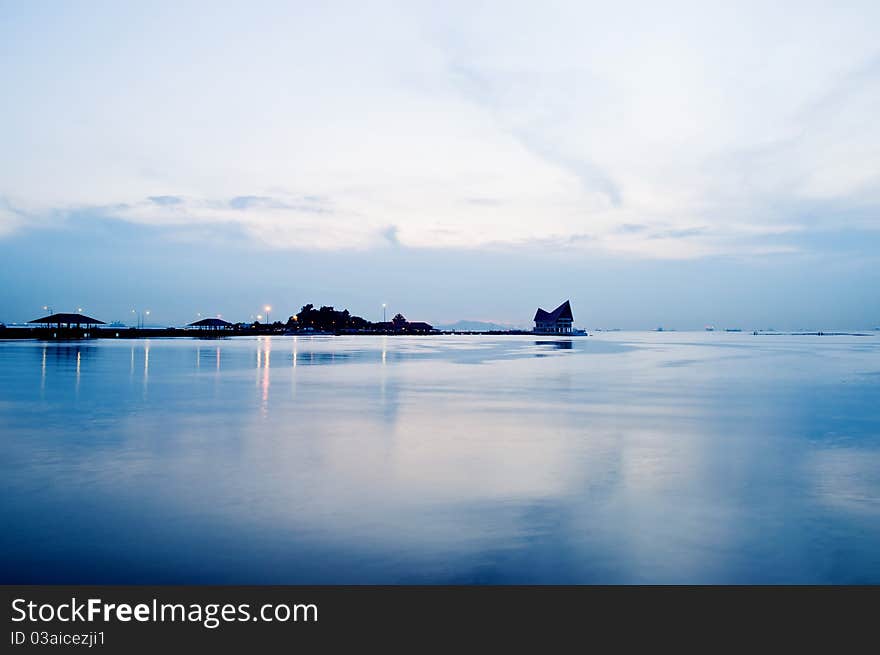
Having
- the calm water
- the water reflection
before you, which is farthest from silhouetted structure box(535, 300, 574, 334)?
the calm water

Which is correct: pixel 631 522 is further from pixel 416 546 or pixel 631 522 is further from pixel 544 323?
pixel 544 323

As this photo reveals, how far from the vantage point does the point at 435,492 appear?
27.0 ft

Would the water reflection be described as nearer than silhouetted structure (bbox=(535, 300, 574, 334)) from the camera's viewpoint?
Yes

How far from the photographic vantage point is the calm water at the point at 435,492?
5711 millimetres

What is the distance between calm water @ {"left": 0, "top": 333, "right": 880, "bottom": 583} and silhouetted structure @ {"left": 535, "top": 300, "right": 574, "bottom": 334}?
167 metres

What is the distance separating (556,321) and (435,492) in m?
182

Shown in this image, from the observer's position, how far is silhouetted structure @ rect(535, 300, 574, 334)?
7165 inches

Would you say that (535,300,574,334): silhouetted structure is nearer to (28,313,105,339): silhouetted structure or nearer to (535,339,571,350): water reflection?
(535,339,571,350): water reflection

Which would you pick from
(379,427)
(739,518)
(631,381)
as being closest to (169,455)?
(379,427)

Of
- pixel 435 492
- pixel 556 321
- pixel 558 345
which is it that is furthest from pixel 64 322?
pixel 556 321

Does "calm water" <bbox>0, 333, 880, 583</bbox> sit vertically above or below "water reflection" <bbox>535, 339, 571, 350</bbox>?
below

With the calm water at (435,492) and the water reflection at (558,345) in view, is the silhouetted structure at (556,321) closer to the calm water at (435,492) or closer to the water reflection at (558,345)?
the water reflection at (558,345)

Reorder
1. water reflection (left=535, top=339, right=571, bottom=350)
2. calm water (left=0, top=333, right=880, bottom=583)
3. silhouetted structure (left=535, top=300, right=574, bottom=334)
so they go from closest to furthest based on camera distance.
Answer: calm water (left=0, top=333, right=880, bottom=583)
water reflection (left=535, top=339, right=571, bottom=350)
silhouetted structure (left=535, top=300, right=574, bottom=334)

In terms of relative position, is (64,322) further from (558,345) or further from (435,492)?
(435,492)
